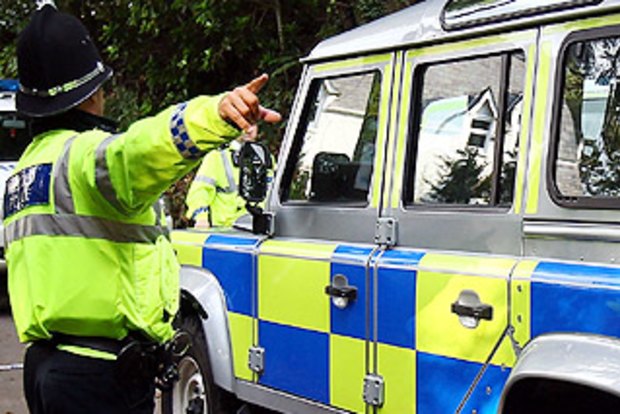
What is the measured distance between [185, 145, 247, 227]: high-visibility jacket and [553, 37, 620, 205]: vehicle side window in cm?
365

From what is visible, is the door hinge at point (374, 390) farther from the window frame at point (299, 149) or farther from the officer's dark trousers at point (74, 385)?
the officer's dark trousers at point (74, 385)

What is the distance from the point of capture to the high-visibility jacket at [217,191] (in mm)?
6152

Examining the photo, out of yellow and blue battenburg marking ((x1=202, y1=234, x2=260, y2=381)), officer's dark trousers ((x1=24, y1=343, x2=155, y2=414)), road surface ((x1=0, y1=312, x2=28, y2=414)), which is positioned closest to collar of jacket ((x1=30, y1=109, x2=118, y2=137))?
officer's dark trousers ((x1=24, y1=343, x2=155, y2=414))

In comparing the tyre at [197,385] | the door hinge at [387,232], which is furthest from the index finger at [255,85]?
the tyre at [197,385]

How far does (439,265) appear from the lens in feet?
9.53

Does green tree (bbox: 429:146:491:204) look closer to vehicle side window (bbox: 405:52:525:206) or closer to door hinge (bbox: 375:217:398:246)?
vehicle side window (bbox: 405:52:525:206)

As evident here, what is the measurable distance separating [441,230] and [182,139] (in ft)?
4.03

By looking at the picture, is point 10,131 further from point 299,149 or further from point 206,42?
point 299,149

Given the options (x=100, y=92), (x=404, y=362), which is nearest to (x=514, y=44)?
(x=404, y=362)

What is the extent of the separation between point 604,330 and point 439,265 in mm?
631

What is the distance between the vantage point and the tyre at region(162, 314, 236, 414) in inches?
160

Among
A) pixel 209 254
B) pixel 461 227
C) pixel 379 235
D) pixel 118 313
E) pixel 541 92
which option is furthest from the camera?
pixel 209 254

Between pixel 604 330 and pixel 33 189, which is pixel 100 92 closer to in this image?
pixel 33 189

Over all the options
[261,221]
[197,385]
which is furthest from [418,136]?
[197,385]
